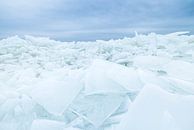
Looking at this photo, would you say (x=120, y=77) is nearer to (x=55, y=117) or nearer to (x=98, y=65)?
(x=98, y=65)

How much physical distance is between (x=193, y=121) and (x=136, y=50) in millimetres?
1900

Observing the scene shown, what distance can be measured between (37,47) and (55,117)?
225cm

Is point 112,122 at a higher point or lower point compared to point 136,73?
lower

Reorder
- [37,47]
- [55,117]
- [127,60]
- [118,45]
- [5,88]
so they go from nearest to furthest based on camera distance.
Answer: [55,117] < [5,88] < [127,60] < [118,45] < [37,47]

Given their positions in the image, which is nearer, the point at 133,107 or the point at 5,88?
the point at 133,107

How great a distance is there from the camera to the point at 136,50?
3707 mm

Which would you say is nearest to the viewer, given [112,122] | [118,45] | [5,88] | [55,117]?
[112,122]

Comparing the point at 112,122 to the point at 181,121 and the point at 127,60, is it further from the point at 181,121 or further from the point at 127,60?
the point at 127,60

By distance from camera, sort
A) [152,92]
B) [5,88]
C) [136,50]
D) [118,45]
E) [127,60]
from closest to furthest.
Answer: [152,92], [5,88], [127,60], [136,50], [118,45]

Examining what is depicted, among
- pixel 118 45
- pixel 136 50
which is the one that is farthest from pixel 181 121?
pixel 118 45

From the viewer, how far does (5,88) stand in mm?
2830

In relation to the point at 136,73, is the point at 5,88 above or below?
below

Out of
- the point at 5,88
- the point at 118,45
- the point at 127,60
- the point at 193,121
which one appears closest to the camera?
the point at 193,121

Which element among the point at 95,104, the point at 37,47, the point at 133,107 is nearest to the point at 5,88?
the point at 95,104
